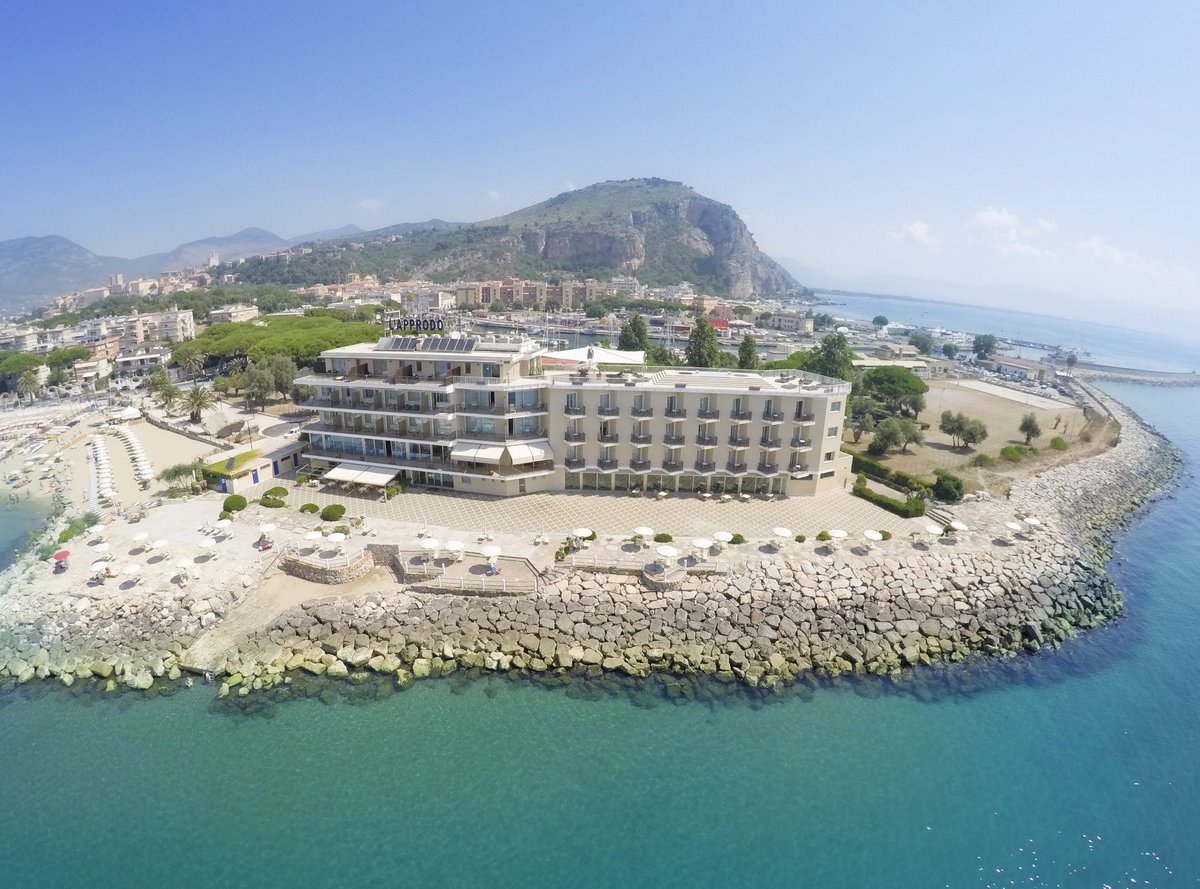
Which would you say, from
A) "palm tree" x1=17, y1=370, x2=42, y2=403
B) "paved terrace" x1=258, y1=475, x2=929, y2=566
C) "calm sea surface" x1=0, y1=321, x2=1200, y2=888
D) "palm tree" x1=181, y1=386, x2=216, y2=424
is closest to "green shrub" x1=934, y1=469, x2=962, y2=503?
"paved terrace" x1=258, y1=475, x2=929, y2=566

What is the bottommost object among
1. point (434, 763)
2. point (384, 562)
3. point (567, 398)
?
point (434, 763)

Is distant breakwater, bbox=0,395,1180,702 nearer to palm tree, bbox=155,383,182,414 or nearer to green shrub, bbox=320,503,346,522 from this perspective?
green shrub, bbox=320,503,346,522

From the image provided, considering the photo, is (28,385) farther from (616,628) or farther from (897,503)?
(897,503)

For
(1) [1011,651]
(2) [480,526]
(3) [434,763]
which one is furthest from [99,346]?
(1) [1011,651]

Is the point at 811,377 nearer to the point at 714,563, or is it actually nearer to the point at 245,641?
the point at 714,563

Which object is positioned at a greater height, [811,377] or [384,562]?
[811,377]

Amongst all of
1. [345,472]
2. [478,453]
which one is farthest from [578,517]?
[345,472]
